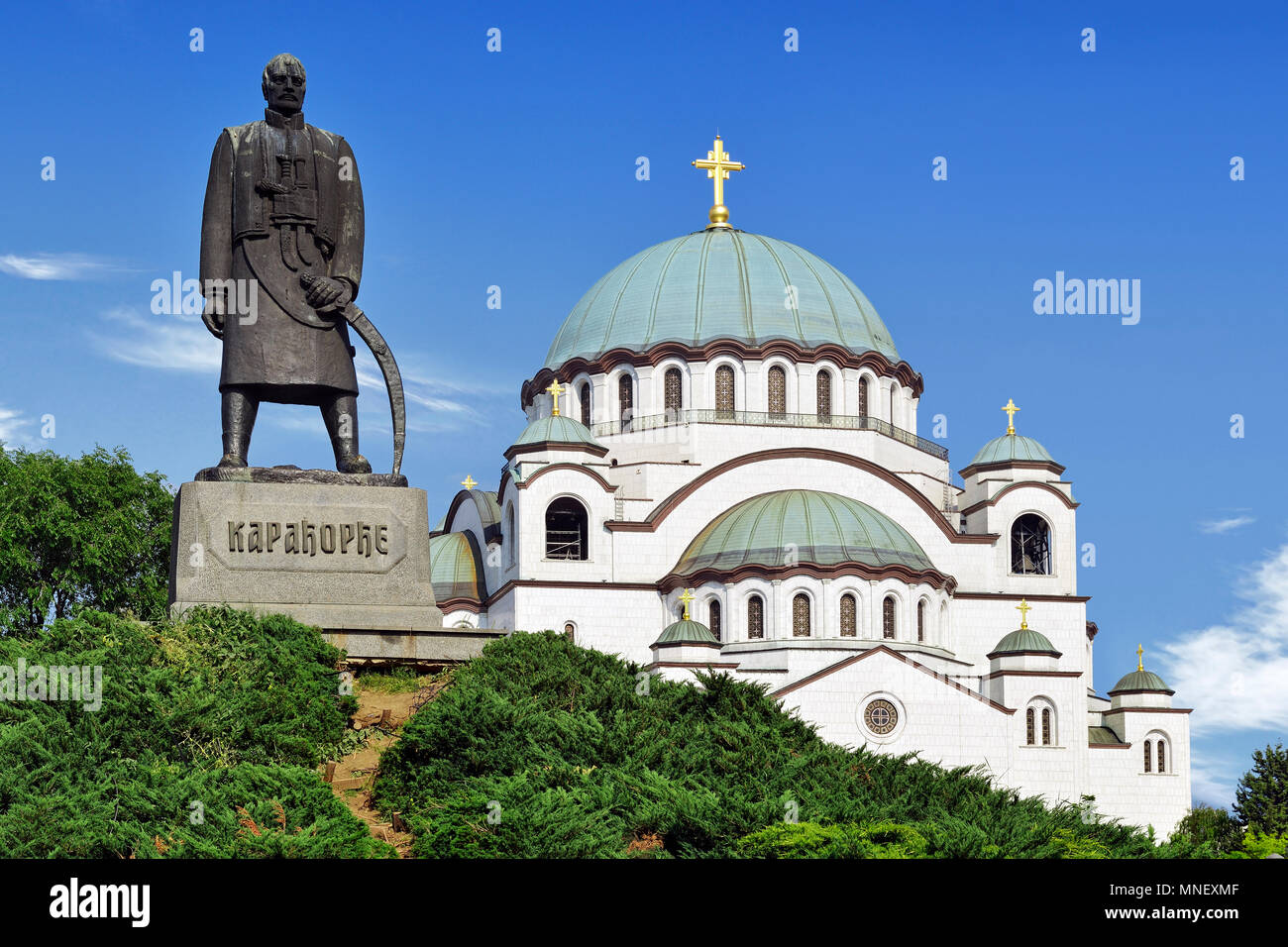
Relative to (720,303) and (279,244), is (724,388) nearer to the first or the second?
(720,303)

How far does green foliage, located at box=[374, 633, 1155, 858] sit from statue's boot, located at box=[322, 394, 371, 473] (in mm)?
1968

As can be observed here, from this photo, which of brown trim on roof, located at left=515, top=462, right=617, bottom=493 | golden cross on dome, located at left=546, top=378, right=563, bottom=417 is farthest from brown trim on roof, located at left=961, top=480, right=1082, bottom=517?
golden cross on dome, located at left=546, top=378, right=563, bottom=417

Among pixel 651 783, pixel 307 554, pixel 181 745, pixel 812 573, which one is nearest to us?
pixel 181 745

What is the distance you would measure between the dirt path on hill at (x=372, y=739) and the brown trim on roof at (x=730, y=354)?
36.2 metres

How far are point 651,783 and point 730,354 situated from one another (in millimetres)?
37659

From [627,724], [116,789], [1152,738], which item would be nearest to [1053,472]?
[1152,738]

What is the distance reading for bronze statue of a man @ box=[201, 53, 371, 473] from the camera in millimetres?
17047

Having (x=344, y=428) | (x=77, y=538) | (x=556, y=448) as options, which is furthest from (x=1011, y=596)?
(x=344, y=428)

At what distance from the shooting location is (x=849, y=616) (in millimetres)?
46844

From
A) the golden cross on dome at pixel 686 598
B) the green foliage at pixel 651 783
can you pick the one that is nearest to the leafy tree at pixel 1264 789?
the golden cross on dome at pixel 686 598

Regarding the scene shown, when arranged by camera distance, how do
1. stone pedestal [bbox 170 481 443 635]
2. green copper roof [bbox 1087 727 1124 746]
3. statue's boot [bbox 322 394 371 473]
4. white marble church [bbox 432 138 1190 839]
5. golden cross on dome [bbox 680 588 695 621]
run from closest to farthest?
stone pedestal [bbox 170 481 443 635]
statue's boot [bbox 322 394 371 473]
white marble church [bbox 432 138 1190 839]
golden cross on dome [bbox 680 588 695 621]
green copper roof [bbox 1087 727 1124 746]

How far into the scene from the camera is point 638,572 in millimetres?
49281

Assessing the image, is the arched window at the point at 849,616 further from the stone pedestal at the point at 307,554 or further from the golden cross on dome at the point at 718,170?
the stone pedestal at the point at 307,554

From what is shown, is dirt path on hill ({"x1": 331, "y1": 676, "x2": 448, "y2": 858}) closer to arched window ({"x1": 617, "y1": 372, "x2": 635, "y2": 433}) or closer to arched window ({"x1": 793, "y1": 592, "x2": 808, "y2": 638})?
arched window ({"x1": 793, "y1": 592, "x2": 808, "y2": 638})
